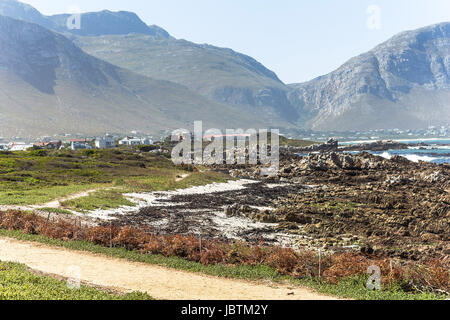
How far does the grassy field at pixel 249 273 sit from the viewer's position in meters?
15.1

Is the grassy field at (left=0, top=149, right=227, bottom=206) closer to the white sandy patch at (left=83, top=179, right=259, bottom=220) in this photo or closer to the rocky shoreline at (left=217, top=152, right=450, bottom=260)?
the white sandy patch at (left=83, top=179, right=259, bottom=220)

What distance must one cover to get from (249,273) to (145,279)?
4252mm

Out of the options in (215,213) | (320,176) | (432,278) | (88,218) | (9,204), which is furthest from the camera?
(320,176)

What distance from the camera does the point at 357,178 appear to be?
68500 millimetres

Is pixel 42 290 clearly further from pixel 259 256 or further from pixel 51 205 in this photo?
pixel 51 205

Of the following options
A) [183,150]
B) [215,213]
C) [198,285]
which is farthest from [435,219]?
[183,150]

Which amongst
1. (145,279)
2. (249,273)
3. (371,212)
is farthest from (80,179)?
(249,273)

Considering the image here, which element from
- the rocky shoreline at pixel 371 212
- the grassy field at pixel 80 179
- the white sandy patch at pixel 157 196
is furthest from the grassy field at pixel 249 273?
the grassy field at pixel 80 179

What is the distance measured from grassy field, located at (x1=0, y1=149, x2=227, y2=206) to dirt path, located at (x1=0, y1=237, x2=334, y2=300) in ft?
47.1

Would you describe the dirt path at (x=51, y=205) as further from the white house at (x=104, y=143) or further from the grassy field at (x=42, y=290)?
the white house at (x=104, y=143)

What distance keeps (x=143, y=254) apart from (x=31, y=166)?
4664 centimetres

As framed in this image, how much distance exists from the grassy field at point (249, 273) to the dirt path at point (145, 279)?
49cm

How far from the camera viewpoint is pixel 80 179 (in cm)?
5494
